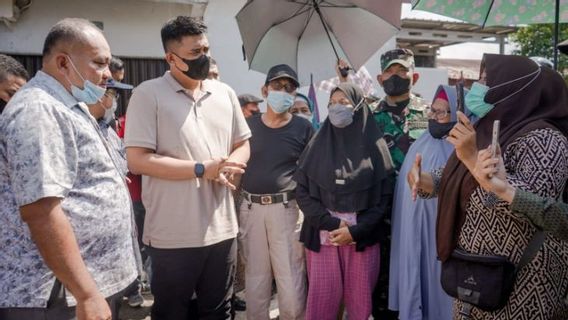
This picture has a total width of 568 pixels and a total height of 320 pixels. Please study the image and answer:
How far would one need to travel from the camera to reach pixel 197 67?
8.47 feet

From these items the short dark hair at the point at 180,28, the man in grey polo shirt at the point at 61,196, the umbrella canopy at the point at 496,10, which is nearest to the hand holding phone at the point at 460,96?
the short dark hair at the point at 180,28

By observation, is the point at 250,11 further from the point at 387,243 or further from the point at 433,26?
the point at 433,26

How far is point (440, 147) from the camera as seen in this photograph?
9.64 feet

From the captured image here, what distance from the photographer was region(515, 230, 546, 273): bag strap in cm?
188

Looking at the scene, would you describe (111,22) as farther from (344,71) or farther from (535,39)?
(535,39)

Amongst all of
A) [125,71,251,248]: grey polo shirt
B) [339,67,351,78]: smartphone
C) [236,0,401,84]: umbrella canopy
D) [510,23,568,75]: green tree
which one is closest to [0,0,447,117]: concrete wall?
[236,0,401,84]: umbrella canopy

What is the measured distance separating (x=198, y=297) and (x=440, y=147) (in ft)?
6.13

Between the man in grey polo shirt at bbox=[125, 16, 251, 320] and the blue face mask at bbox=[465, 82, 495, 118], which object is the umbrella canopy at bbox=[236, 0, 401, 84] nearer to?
the man in grey polo shirt at bbox=[125, 16, 251, 320]

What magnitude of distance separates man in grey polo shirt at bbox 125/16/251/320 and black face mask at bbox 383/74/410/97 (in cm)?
149

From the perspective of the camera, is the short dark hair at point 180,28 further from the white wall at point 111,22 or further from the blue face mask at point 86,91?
the white wall at point 111,22

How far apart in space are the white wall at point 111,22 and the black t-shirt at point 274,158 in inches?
174

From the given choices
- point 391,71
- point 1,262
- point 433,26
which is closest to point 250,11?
point 391,71

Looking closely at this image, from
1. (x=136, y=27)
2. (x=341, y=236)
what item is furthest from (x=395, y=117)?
(x=136, y=27)

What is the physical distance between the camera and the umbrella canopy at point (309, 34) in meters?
3.95
